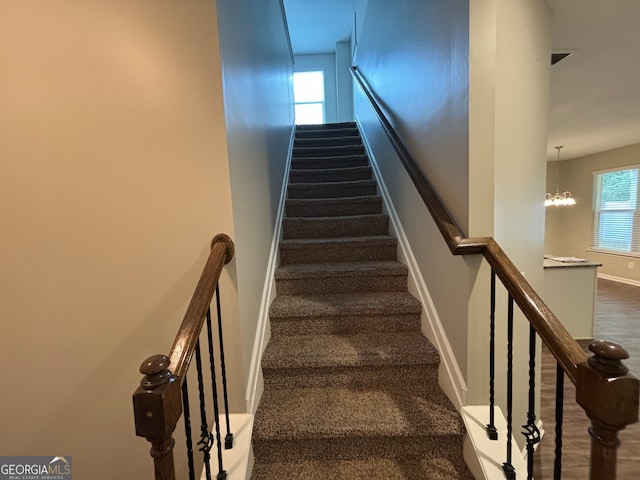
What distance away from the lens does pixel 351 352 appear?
156 cm

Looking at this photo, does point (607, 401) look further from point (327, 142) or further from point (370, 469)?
point (327, 142)

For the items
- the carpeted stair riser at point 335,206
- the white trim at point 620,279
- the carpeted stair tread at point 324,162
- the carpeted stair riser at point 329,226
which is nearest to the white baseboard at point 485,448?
the carpeted stair riser at point 329,226

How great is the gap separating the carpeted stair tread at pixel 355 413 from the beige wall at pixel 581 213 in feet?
20.7

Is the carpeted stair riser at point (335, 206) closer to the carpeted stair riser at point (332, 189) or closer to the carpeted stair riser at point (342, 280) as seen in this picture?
the carpeted stair riser at point (332, 189)

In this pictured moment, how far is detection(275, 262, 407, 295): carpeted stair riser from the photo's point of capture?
6.45 feet

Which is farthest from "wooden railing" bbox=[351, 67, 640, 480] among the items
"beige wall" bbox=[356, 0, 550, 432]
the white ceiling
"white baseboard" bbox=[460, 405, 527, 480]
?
the white ceiling

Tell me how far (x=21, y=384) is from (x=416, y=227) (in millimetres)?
2180

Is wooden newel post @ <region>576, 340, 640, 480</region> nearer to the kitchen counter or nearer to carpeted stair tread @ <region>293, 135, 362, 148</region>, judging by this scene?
the kitchen counter

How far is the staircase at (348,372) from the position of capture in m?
1.26

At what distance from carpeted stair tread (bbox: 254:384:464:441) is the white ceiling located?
217cm

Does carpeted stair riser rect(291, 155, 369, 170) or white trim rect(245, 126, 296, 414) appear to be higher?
carpeted stair riser rect(291, 155, 369, 170)

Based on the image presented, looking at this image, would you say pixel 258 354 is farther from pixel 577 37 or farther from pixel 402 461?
pixel 577 37

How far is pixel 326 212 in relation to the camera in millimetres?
2684

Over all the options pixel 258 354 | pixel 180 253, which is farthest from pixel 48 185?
pixel 258 354
